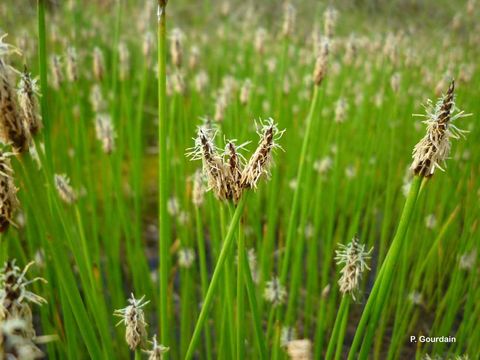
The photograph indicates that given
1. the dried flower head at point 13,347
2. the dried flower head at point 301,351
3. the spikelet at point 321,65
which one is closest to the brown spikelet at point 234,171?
the dried flower head at point 301,351

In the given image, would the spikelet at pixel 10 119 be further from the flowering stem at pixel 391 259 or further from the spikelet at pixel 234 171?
the flowering stem at pixel 391 259

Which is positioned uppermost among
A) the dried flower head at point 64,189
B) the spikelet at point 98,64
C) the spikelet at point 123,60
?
the spikelet at point 123,60

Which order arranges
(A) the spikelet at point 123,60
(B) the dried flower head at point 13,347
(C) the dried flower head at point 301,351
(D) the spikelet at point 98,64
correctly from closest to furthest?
(B) the dried flower head at point 13,347 < (C) the dried flower head at point 301,351 < (D) the spikelet at point 98,64 < (A) the spikelet at point 123,60

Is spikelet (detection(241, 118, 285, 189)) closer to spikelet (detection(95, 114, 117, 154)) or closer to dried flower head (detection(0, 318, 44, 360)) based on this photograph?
dried flower head (detection(0, 318, 44, 360))

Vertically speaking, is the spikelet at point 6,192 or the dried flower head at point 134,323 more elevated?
the spikelet at point 6,192

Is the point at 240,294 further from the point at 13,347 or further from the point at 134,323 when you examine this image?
the point at 13,347

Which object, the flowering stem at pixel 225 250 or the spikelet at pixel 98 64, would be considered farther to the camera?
the spikelet at pixel 98 64
